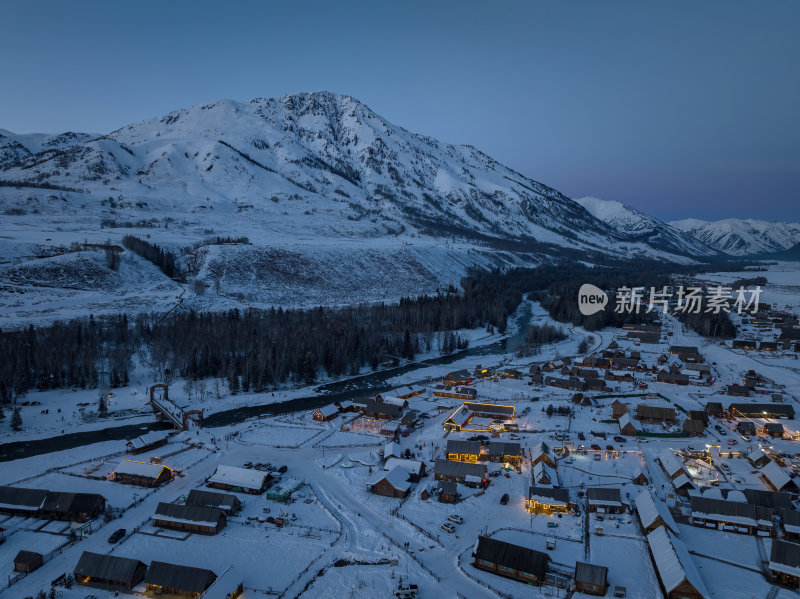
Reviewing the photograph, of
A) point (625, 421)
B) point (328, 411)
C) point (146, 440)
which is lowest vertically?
point (146, 440)

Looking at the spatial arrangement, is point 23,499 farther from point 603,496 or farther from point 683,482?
point 683,482

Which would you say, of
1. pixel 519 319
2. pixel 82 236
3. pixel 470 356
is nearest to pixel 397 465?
pixel 470 356

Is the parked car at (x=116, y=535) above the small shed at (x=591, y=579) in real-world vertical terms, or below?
below

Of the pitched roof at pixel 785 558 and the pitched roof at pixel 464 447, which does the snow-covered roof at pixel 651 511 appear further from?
the pitched roof at pixel 464 447

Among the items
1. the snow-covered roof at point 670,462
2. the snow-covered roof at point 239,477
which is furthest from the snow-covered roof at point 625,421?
the snow-covered roof at point 239,477

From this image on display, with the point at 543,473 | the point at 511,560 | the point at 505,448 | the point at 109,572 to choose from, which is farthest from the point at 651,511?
the point at 109,572
